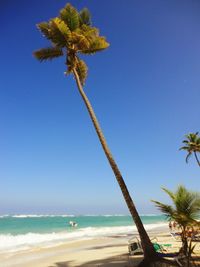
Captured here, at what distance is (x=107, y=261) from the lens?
44.9 feet

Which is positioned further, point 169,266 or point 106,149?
point 106,149

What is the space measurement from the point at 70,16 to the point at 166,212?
1018cm

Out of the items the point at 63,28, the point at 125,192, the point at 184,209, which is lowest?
the point at 184,209

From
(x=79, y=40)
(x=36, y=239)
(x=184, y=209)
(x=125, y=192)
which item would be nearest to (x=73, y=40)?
(x=79, y=40)

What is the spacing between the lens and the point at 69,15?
45.9ft

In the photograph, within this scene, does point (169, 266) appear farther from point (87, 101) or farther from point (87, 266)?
point (87, 101)

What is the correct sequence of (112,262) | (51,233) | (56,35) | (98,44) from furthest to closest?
(51,233) → (98,44) → (56,35) → (112,262)

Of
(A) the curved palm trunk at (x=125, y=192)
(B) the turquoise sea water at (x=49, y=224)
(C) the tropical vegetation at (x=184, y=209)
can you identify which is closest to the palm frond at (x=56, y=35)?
(A) the curved palm trunk at (x=125, y=192)

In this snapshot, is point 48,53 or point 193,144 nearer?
point 48,53

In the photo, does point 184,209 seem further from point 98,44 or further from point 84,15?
point 84,15

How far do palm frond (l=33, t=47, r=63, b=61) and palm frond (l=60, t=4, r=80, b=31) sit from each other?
4.54ft

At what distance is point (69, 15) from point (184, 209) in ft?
34.1

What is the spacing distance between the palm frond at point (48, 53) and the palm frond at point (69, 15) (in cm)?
138

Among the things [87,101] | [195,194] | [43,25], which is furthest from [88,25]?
[195,194]
